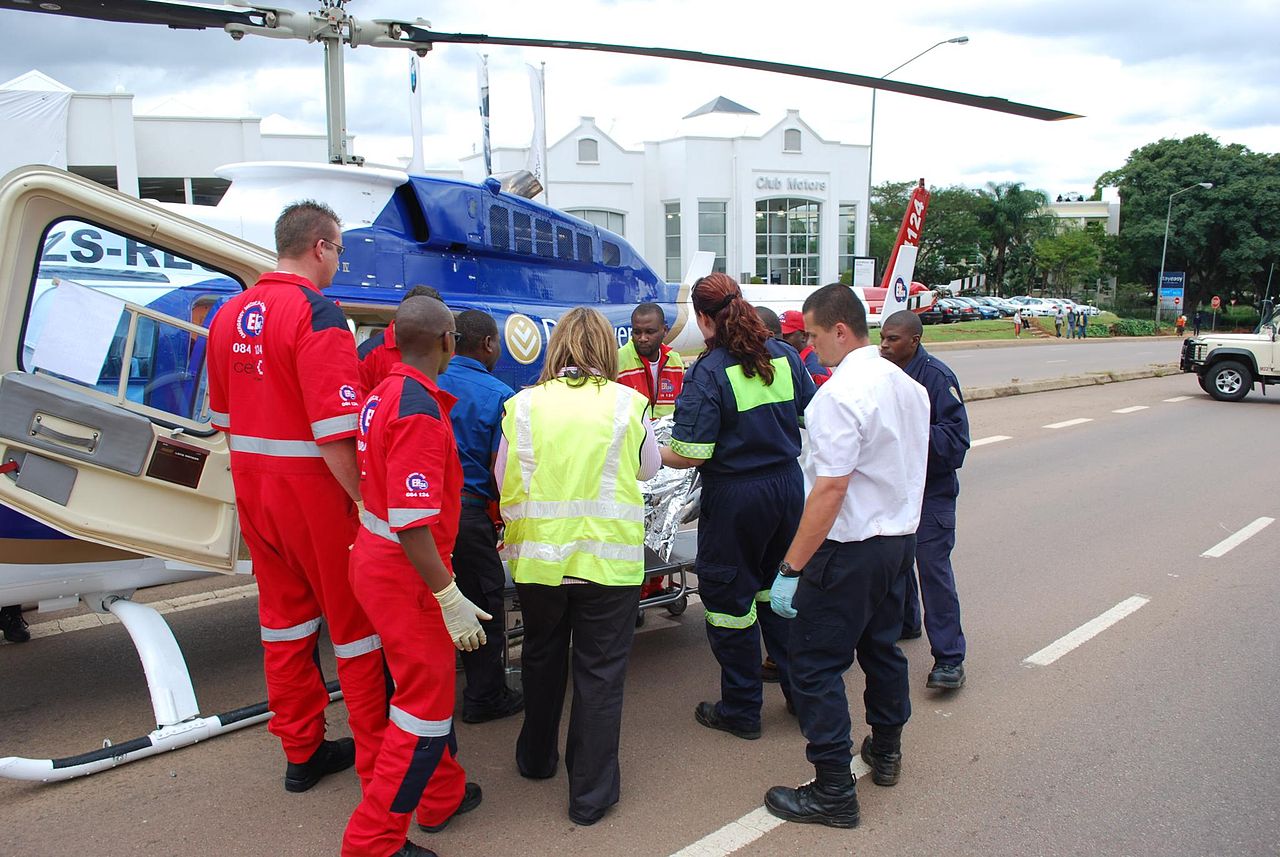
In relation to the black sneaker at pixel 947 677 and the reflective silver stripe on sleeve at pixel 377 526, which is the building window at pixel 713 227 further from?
the reflective silver stripe on sleeve at pixel 377 526

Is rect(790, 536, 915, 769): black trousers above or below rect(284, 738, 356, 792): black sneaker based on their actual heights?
above

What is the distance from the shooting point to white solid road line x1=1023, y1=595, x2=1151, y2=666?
501 centimetres

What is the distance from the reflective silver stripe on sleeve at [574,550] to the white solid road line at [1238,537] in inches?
232

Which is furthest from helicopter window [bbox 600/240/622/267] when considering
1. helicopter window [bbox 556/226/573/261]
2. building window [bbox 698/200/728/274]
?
building window [bbox 698/200/728/274]

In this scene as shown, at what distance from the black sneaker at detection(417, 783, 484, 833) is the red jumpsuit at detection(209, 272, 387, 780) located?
1.03 feet

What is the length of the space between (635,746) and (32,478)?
8.94 ft

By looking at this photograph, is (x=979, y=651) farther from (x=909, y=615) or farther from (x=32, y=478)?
(x=32, y=478)

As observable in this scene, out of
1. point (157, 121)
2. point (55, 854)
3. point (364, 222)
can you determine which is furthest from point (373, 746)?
point (157, 121)

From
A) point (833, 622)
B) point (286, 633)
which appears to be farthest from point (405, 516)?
point (833, 622)

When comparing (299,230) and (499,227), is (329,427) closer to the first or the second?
(299,230)

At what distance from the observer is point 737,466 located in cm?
392

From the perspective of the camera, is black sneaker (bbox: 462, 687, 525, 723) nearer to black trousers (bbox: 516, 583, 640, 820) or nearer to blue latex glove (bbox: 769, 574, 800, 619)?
black trousers (bbox: 516, 583, 640, 820)

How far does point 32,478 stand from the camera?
3.61 meters

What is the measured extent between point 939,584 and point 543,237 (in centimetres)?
469
